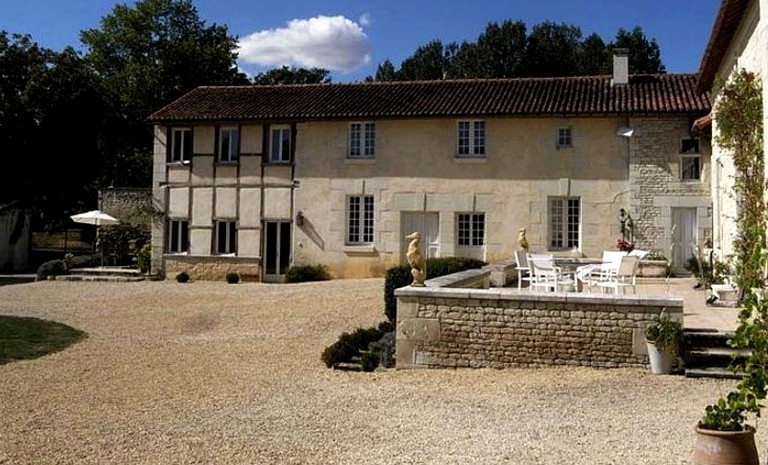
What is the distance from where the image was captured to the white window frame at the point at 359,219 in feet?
68.6

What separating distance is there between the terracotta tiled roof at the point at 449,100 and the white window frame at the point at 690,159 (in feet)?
2.90

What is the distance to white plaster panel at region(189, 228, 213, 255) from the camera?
22.2m

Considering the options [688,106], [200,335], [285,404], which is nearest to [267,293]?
[200,335]

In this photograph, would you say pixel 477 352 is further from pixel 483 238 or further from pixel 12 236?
pixel 12 236

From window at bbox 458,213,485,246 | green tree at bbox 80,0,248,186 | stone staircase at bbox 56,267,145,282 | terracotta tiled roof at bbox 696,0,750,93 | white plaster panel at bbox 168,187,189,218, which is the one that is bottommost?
stone staircase at bbox 56,267,145,282

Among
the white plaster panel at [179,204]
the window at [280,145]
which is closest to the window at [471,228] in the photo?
the window at [280,145]

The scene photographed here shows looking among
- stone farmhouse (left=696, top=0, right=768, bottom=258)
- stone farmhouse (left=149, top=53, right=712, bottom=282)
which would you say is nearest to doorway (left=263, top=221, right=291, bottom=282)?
stone farmhouse (left=149, top=53, right=712, bottom=282)

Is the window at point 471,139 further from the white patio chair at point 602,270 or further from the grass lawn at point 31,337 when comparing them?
the grass lawn at point 31,337

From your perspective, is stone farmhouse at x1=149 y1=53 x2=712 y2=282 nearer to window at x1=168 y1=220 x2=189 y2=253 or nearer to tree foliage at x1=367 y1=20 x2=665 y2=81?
window at x1=168 y1=220 x2=189 y2=253

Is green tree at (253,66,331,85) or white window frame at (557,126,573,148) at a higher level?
green tree at (253,66,331,85)

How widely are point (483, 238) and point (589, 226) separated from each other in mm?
2854

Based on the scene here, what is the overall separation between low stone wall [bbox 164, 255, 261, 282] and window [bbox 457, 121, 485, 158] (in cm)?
695

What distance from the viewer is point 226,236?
22.3 meters

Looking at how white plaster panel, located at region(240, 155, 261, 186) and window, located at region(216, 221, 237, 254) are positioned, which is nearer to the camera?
white plaster panel, located at region(240, 155, 261, 186)
